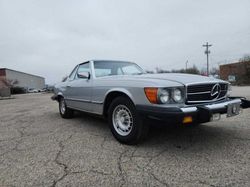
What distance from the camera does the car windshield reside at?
4.86 m

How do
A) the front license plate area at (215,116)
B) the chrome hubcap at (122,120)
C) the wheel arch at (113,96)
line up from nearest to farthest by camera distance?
the front license plate area at (215,116), the wheel arch at (113,96), the chrome hubcap at (122,120)

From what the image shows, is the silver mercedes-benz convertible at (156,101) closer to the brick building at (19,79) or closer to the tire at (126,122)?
the tire at (126,122)

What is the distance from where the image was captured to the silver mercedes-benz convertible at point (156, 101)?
2.94 meters

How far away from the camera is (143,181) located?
2391 mm

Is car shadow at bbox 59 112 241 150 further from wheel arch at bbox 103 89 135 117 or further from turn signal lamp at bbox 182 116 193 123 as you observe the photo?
wheel arch at bbox 103 89 135 117

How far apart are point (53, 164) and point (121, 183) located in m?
1.08

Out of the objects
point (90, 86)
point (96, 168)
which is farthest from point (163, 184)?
point (90, 86)

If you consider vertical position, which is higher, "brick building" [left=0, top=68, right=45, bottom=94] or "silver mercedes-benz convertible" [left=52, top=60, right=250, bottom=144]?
"brick building" [left=0, top=68, right=45, bottom=94]

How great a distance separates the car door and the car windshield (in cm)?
23

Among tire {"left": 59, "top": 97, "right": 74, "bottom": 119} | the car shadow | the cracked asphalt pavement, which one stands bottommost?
the cracked asphalt pavement

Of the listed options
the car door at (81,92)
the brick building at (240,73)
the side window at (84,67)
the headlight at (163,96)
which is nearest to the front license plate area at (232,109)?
the headlight at (163,96)

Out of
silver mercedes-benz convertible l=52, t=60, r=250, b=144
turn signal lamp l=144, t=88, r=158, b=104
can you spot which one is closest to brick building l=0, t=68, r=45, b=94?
silver mercedes-benz convertible l=52, t=60, r=250, b=144

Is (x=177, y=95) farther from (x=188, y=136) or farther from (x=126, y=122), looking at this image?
(x=188, y=136)

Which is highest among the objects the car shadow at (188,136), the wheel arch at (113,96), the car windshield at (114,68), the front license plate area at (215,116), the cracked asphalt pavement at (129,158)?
the car windshield at (114,68)
